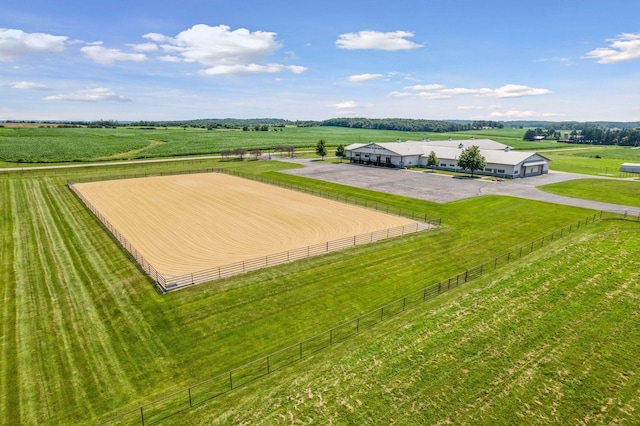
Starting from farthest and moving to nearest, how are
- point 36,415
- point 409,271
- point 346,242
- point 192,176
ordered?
1. point 192,176
2. point 346,242
3. point 409,271
4. point 36,415

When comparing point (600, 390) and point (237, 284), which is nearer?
point (600, 390)

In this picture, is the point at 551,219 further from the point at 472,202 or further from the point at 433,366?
the point at 433,366

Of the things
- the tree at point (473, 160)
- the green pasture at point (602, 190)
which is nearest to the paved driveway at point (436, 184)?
the green pasture at point (602, 190)

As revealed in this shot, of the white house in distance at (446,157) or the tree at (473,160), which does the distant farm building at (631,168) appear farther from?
the tree at (473,160)

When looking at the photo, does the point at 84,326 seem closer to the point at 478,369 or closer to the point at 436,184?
the point at 478,369

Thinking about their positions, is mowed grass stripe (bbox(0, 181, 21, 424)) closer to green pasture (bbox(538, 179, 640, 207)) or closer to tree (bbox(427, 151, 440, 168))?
green pasture (bbox(538, 179, 640, 207))

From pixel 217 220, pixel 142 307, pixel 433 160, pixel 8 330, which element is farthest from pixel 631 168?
pixel 8 330

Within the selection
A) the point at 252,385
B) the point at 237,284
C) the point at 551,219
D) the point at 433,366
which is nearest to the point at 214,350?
the point at 252,385
